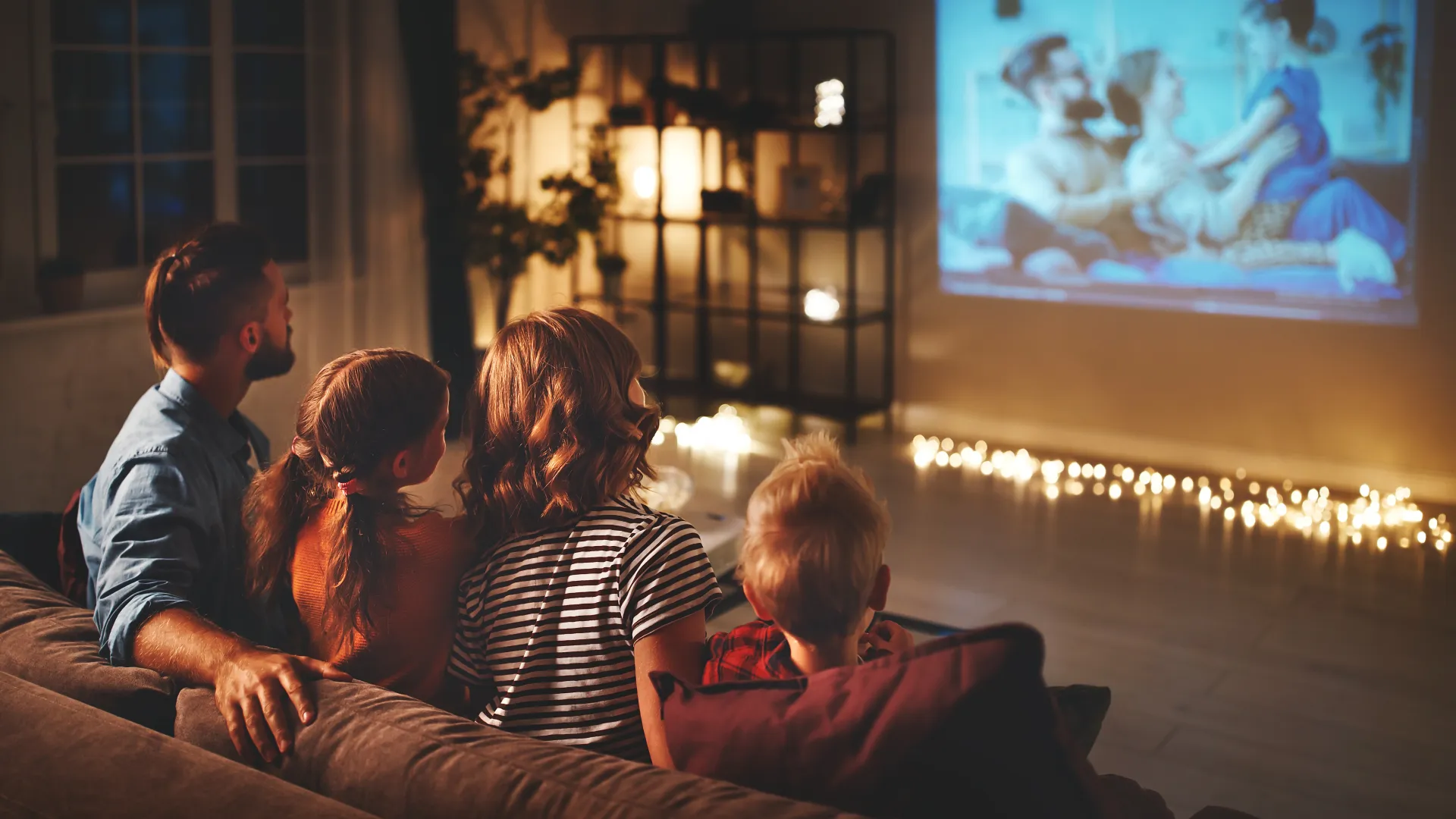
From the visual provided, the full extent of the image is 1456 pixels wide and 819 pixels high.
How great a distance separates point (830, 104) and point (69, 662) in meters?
4.87

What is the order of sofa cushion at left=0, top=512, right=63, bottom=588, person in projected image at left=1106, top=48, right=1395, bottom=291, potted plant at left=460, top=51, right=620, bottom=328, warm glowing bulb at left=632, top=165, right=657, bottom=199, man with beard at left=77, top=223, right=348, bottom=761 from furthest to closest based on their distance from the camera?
warm glowing bulb at left=632, top=165, right=657, bottom=199 → potted plant at left=460, top=51, right=620, bottom=328 → person in projected image at left=1106, top=48, right=1395, bottom=291 → sofa cushion at left=0, top=512, right=63, bottom=588 → man with beard at left=77, top=223, right=348, bottom=761

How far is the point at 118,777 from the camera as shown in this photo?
119cm

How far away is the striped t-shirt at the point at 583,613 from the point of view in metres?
1.45

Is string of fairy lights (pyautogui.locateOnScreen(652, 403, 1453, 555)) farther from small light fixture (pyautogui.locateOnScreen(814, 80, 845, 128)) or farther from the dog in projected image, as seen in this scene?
small light fixture (pyautogui.locateOnScreen(814, 80, 845, 128))

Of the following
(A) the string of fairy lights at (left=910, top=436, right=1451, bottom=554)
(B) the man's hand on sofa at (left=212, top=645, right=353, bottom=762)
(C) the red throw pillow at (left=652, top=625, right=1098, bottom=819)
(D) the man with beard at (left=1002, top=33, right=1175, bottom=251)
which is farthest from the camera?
(D) the man with beard at (left=1002, top=33, right=1175, bottom=251)

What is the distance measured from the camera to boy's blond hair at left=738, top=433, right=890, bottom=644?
1323 millimetres

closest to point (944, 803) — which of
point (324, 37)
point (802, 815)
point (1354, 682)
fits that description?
point (802, 815)

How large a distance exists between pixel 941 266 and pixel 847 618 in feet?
15.8

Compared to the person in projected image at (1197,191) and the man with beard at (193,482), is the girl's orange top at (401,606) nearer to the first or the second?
the man with beard at (193,482)

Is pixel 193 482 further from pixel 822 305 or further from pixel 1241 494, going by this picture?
pixel 822 305

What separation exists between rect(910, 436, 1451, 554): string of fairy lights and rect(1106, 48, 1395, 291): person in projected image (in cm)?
83

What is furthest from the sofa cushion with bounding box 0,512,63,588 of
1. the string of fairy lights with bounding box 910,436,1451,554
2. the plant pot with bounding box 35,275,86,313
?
the string of fairy lights with bounding box 910,436,1451,554

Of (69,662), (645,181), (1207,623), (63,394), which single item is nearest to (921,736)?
(69,662)

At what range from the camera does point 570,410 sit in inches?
61.0
